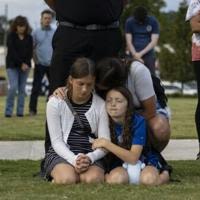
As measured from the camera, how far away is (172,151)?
8.01 metres

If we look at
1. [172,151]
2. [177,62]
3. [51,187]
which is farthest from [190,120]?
[177,62]

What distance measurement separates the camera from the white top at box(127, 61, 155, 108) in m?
5.68

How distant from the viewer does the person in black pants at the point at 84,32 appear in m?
5.82

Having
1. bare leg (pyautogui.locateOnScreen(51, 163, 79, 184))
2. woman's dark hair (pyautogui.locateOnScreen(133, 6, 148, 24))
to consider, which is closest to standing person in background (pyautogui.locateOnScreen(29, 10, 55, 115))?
woman's dark hair (pyautogui.locateOnScreen(133, 6, 148, 24))

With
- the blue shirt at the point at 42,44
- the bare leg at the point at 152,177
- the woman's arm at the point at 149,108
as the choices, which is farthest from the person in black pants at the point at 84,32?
the blue shirt at the point at 42,44

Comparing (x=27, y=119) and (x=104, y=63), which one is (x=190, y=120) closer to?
(x=27, y=119)

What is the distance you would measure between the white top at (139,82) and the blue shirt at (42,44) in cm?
761

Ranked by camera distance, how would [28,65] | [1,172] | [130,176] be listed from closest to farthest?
[130,176], [1,172], [28,65]

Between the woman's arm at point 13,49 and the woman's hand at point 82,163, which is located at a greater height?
the woman's arm at point 13,49

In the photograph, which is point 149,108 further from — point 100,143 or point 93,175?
point 93,175

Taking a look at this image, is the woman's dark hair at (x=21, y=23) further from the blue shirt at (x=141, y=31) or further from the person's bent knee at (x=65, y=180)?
the person's bent knee at (x=65, y=180)

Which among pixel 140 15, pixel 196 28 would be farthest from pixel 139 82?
pixel 140 15

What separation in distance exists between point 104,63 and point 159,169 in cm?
95

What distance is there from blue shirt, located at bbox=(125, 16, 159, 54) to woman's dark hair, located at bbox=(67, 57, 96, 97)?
6864 mm
